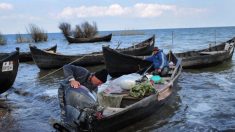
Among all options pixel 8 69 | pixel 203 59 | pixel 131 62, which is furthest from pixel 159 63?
pixel 203 59

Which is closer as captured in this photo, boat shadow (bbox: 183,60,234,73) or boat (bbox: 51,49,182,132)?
boat (bbox: 51,49,182,132)

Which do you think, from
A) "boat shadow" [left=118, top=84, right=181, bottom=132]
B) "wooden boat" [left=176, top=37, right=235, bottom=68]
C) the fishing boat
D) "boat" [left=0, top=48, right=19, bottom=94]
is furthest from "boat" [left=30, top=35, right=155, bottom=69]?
"boat shadow" [left=118, top=84, right=181, bottom=132]

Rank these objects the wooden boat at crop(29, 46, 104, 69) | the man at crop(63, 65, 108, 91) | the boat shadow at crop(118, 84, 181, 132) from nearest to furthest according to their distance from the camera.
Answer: the man at crop(63, 65, 108, 91) → the boat shadow at crop(118, 84, 181, 132) → the wooden boat at crop(29, 46, 104, 69)

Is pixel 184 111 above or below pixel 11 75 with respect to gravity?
below

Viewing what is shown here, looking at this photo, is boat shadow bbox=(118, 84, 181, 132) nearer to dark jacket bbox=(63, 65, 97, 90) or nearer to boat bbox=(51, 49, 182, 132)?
boat bbox=(51, 49, 182, 132)

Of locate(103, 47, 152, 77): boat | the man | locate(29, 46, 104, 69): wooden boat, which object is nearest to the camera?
the man

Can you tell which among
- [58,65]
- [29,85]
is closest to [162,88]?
[29,85]

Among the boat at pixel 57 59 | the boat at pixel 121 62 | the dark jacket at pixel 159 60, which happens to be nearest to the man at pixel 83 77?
the dark jacket at pixel 159 60

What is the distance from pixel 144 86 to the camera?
8.55 metres

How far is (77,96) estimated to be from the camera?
6875mm

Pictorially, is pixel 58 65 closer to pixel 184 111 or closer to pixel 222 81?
pixel 222 81

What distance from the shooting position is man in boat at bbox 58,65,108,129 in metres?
6.68

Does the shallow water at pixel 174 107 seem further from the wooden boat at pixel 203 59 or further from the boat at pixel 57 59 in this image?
the boat at pixel 57 59

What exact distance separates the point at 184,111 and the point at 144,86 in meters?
2.07
